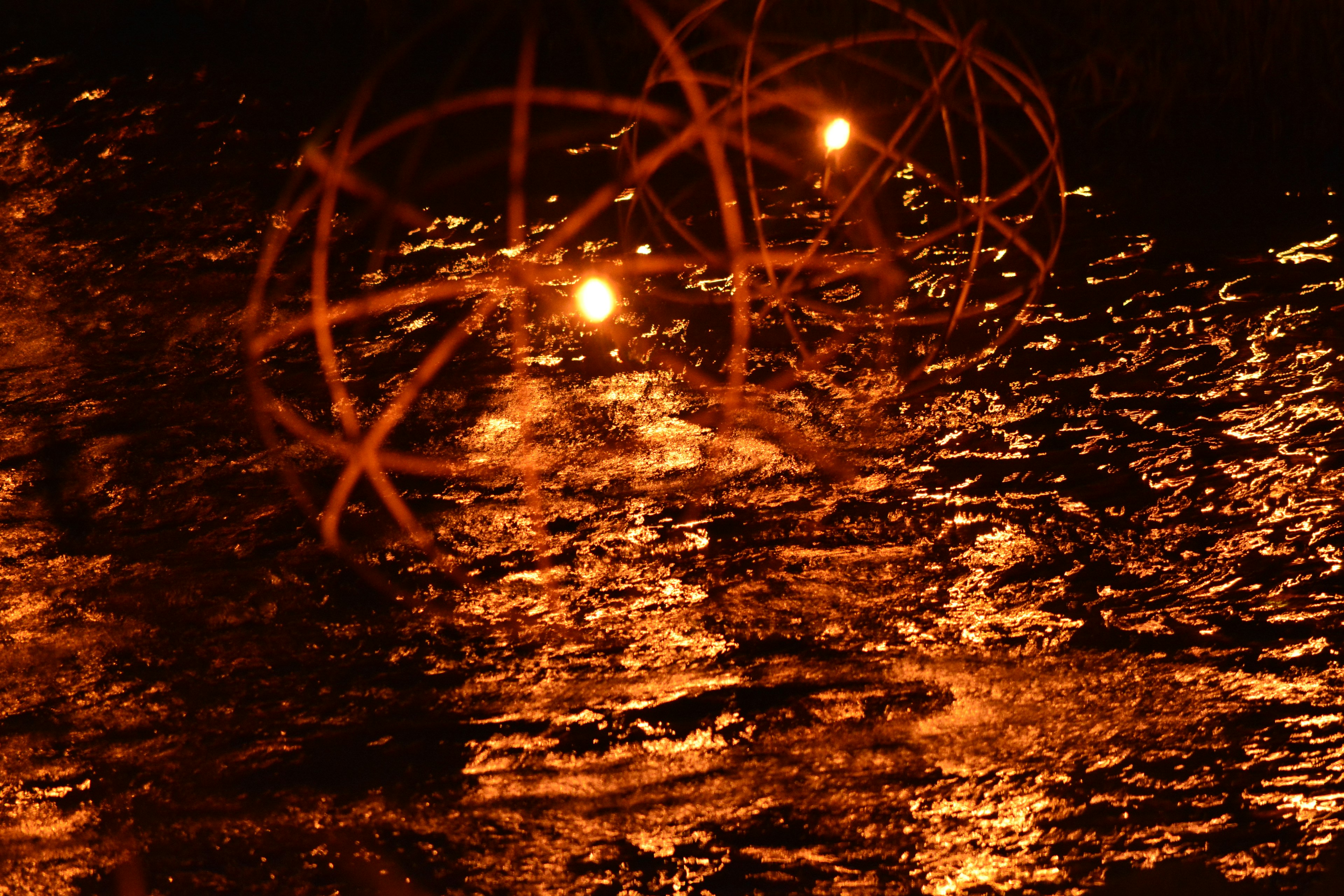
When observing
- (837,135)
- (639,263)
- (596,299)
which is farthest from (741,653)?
(837,135)

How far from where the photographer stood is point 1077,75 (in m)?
5.88

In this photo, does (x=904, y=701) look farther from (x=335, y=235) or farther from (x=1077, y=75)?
(x=1077, y=75)

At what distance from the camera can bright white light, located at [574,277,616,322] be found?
4.39 m

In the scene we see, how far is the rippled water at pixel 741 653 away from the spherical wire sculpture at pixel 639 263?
0.13 meters

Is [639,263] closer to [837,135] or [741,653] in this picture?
[837,135]

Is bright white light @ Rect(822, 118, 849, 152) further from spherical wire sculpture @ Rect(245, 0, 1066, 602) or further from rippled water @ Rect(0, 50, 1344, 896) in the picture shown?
rippled water @ Rect(0, 50, 1344, 896)

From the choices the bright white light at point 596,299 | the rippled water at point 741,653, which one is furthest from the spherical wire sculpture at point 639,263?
the rippled water at point 741,653

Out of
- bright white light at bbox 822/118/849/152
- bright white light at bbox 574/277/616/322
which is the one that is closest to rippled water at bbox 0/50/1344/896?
bright white light at bbox 574/277/616/322

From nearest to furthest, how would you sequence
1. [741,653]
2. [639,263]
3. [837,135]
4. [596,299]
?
[741,653] → [596,299] → [639,263] → [837,135]

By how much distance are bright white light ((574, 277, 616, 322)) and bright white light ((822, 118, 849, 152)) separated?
3.79 ft

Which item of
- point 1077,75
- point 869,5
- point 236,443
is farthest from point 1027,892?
point 869,5

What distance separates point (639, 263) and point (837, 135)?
117 cm

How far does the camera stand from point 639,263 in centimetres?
474

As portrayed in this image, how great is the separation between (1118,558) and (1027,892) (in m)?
1.09
